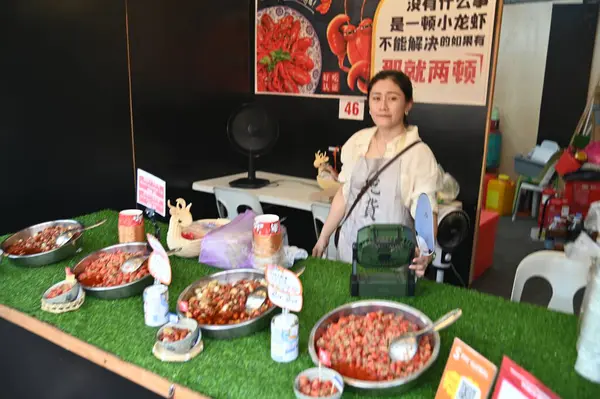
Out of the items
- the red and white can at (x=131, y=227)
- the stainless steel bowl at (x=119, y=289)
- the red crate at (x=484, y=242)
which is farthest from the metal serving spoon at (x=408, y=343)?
the red crate at (x=484, y=242)

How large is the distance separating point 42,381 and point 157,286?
558 millimetres

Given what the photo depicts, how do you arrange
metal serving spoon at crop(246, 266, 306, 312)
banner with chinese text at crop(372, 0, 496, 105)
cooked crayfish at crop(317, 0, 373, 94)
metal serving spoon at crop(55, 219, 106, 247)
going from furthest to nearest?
cooked crayfish at crop(317, 0, 373, 94) → banner with chinese text at crop(372, 0, 496, 105) → metal serving spoon at crop(55, 219, 106, 247) → metal serving spoon at crop(246, 266, 306, 312)

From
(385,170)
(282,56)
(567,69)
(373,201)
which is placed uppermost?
(567,69)

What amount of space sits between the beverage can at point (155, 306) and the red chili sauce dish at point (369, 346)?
448 millimetres

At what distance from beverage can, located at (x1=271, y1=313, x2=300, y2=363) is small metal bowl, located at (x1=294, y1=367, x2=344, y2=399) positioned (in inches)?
3.2

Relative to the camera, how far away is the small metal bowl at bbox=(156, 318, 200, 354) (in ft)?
3.92

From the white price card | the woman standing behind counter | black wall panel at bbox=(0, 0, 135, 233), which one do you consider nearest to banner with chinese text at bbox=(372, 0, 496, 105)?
the white price card

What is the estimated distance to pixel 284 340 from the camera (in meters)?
1.16

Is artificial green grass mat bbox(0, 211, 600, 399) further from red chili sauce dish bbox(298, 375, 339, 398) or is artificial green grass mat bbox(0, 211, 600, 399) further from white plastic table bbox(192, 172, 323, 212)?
white plastic table bbox(192, 172, 323, 212)

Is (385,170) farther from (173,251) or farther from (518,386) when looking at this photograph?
(518,386)

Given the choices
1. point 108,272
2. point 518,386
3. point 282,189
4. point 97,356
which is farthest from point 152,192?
point 282,189

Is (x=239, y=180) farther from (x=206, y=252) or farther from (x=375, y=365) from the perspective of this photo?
(x=375, y=365)

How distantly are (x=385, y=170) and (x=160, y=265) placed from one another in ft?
3.42

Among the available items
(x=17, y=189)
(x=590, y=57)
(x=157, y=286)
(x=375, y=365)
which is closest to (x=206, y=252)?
(x=157, y=286)
